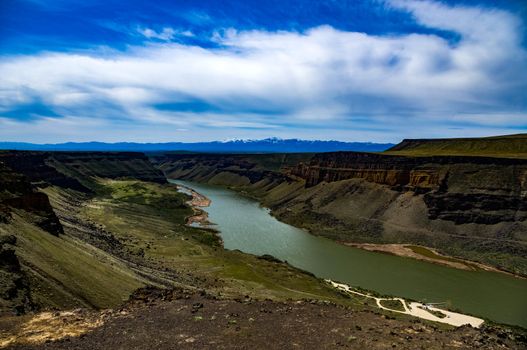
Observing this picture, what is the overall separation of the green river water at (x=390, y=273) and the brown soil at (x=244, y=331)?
33233mm

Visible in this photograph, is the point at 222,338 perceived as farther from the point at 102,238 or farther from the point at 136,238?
the point at 136,238

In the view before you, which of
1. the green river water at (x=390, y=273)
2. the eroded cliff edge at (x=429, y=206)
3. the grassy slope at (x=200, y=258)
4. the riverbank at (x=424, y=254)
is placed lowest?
the green river water at (x=390, y=273)

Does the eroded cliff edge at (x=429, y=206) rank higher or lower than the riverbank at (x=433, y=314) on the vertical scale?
higher

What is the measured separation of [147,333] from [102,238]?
4564 cm

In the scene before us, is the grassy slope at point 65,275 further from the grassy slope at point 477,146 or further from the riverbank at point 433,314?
the grassy slope at point 477,146

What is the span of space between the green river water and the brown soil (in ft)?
109

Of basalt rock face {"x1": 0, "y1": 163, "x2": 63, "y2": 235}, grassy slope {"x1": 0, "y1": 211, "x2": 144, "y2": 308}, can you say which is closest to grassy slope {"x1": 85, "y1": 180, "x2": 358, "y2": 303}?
grassy slope {"x1": 0, "y1": 211, "x2": 144, "y2": 308}

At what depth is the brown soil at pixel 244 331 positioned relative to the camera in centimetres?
1803

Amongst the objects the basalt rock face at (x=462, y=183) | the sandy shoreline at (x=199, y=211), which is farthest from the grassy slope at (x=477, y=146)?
the sandy shoreline at (x=199, y=211)

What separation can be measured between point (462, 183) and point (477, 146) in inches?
1856

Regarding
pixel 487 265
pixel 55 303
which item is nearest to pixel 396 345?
pixel 55 303

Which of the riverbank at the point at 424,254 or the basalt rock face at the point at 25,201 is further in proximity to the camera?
the riverbank at the point at 424,254

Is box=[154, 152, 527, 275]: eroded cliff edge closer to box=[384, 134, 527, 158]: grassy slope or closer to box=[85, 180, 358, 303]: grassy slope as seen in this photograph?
box=[384, 134, 527, 158]: grassy slope

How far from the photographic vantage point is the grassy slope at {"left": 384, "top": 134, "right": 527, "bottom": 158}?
117 meters
